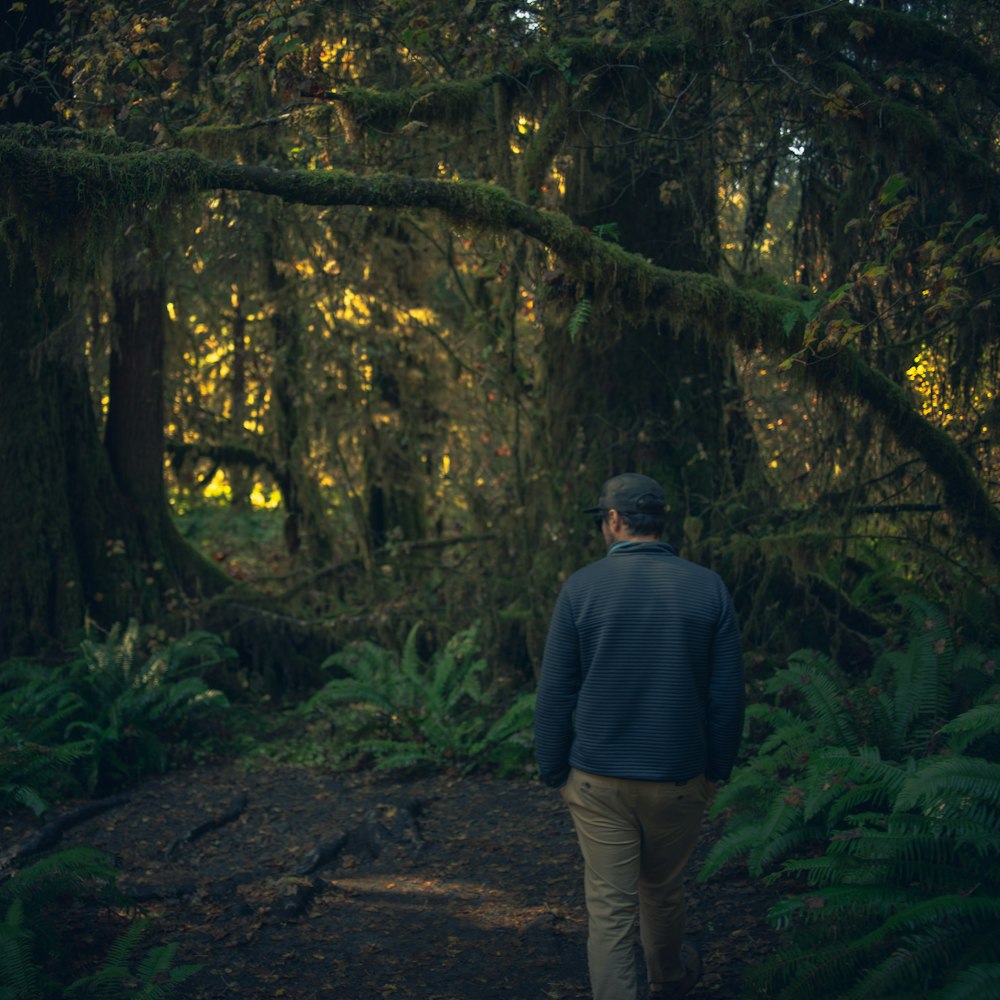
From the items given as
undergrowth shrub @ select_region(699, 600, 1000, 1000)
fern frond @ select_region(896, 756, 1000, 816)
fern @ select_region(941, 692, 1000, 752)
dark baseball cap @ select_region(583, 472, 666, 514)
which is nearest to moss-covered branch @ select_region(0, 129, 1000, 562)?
undergrowth shrub @ select_region(699, 600, 1000, 1000)

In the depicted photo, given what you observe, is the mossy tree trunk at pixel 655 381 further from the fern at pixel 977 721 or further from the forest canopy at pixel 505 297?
the fern at pixel 977 721

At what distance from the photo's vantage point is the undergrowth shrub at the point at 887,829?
154 inches

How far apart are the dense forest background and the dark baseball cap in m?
1.60

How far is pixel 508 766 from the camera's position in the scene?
863 centimetres

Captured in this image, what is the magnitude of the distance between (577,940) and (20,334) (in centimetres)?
763

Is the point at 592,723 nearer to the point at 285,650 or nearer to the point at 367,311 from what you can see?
the point at 285,650

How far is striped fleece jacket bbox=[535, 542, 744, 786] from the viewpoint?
4219mm

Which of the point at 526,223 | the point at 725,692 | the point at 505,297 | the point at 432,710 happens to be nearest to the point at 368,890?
the point at 432,710

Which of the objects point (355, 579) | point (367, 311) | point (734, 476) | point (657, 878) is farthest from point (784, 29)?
point (355, 579)

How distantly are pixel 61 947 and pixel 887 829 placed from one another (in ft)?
13.2

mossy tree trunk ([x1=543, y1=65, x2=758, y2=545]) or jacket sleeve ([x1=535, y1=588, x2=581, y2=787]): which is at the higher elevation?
mossy tree trunk ([x1=543, y1=65, x2=758, y2=545])

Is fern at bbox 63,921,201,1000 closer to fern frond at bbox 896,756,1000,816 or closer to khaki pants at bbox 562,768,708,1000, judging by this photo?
khaki pants at bbox 562,768,708,1000

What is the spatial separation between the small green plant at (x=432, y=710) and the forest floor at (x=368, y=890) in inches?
10.3

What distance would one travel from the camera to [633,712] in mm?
4223
